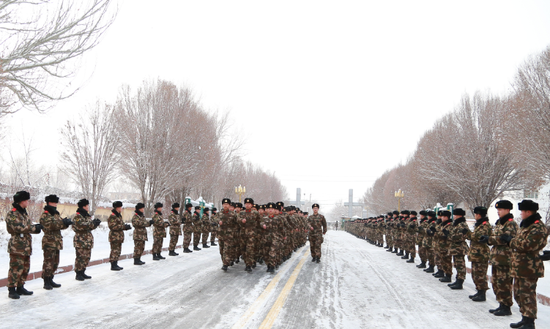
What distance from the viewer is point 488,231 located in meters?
7.78

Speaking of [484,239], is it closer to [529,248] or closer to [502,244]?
[502,244]

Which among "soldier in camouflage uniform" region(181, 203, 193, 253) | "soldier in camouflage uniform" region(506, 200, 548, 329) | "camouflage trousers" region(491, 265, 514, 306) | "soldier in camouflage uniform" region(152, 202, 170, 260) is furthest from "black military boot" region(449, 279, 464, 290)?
"soldier in camouflage uniform" region(181, 203, 193, 253)

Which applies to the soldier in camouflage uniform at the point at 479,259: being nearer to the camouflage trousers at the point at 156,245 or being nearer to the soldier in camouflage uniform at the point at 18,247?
the soldier in camouflage uniform at the point at 18,247

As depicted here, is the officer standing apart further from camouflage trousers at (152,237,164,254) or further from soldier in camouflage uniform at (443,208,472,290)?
camouflage trousers at (152,237,164,254)

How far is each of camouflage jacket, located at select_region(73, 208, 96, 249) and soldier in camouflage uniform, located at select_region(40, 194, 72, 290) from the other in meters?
0.83

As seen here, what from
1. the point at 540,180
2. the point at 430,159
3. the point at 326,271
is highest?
the point at 430,159

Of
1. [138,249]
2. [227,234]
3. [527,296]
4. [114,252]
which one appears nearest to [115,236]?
[114,252]

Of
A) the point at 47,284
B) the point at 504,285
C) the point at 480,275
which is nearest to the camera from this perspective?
the point at 504,285

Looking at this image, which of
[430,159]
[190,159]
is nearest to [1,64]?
[190,159]

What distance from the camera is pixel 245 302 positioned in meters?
6.55

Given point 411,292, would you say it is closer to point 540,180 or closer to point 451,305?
point 451,305

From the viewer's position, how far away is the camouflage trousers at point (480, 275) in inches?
299

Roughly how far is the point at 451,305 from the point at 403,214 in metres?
9.78

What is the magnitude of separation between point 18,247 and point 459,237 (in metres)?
9.14
